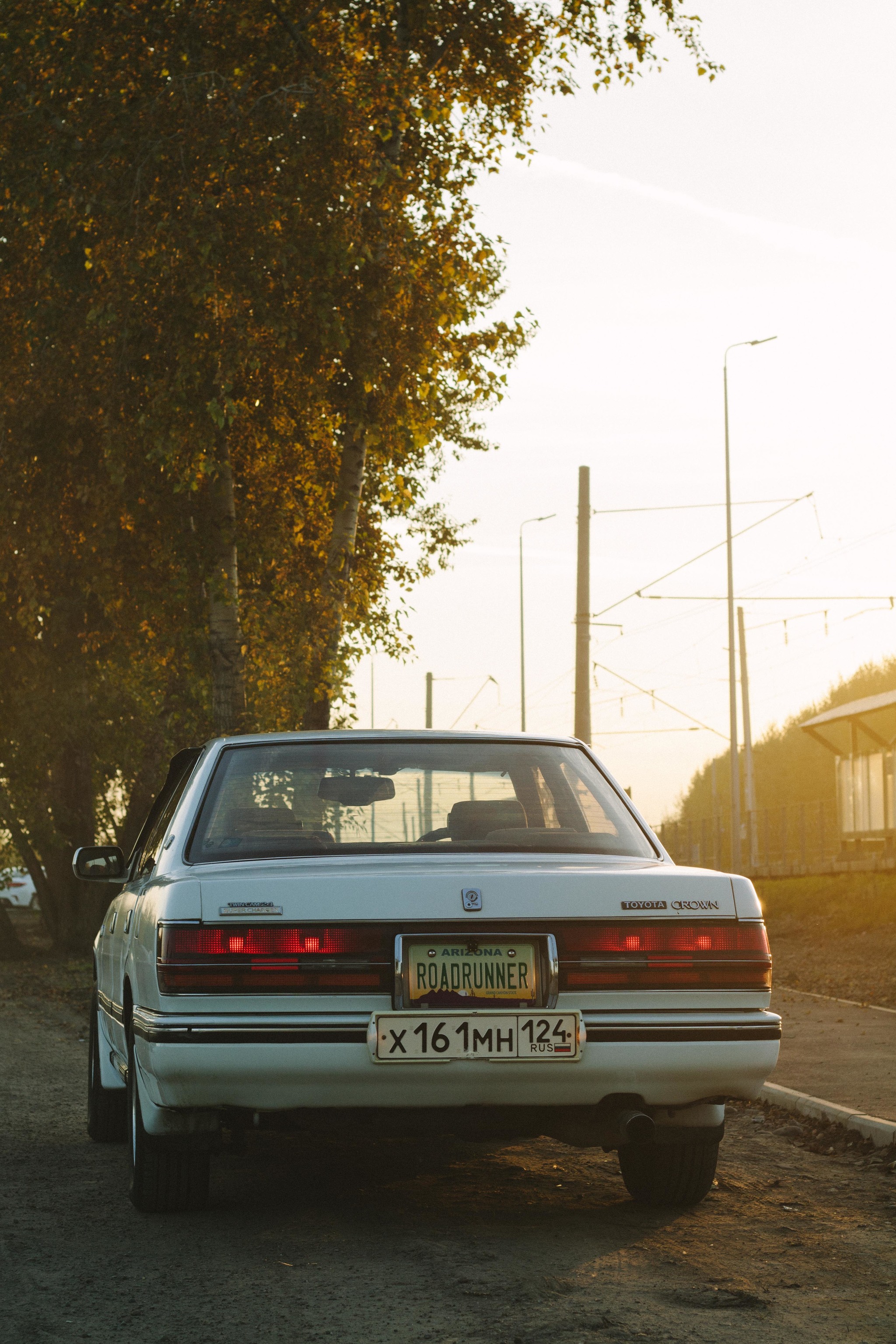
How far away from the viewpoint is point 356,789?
245 inches

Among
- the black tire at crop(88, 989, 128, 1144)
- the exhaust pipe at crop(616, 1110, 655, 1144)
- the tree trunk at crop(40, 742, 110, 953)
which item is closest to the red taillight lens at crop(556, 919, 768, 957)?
the exhaust pipe at crop(616, 1110, 655, 1144)

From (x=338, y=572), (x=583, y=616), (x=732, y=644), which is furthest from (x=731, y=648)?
(x=338, y=572)

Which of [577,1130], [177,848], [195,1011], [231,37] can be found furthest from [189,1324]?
[231,37]

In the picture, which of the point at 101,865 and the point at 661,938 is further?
the point at 101,865

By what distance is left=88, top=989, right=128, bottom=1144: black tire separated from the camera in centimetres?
780

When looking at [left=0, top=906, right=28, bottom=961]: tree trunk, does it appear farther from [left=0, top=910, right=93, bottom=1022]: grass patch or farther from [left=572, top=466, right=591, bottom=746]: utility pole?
[left=572, top=466, right=591, bottom=746]: utility pole

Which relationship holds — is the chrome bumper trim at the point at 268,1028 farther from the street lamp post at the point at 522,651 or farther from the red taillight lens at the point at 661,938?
the street lamp post at the point at 522,651

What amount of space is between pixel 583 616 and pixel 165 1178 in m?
22.8

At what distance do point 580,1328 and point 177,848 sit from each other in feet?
7.53

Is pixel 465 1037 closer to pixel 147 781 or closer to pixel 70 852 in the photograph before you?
pixel 147 781

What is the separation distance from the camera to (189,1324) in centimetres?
437

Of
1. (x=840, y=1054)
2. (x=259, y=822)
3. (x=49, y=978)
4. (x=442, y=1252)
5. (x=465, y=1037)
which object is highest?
(x=259, y=822)

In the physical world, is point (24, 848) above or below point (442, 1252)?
above

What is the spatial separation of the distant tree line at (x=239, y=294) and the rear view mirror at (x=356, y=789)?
27.6 ft
